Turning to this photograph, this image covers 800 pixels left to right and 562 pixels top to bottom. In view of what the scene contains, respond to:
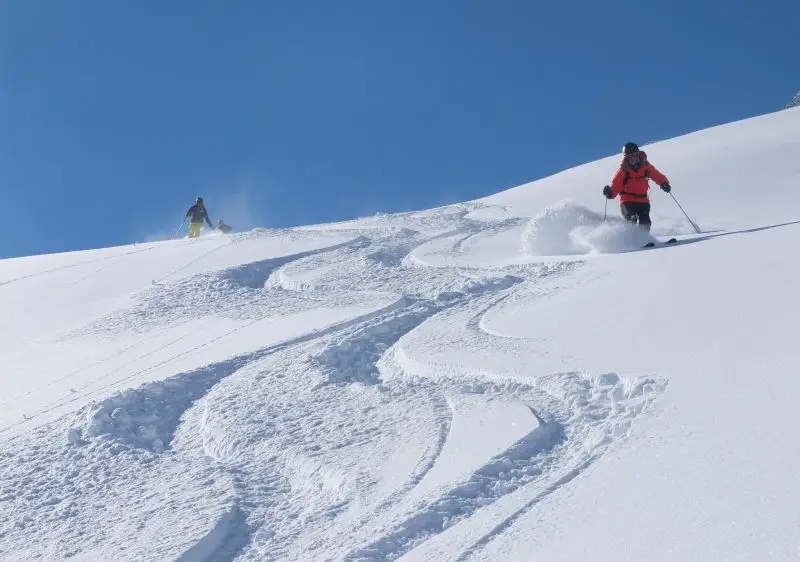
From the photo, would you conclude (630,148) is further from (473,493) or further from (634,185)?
(473,493)

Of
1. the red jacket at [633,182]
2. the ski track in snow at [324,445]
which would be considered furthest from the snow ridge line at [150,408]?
the red jacket at [633,182]

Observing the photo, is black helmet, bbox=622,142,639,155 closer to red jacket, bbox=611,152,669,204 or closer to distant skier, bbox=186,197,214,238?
red jacket, bbox=611,152,669,204

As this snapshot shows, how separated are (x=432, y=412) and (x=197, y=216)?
15590 millimetres

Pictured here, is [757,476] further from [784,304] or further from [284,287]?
[284,287]

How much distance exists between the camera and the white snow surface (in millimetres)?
3799

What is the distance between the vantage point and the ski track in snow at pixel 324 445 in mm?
4145

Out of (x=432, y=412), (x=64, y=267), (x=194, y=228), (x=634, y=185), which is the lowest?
(x=432, y=412)

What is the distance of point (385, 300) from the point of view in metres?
8.59

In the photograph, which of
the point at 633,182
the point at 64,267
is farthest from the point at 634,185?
the point at 64,267

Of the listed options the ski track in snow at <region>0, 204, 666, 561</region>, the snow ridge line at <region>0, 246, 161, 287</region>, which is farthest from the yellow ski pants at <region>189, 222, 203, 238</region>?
the ski track in snow at <region>0, 204, 666, 561</region>

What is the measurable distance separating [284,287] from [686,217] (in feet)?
18.1

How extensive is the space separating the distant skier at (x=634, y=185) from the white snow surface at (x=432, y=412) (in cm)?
110

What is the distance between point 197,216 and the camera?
65.8ft

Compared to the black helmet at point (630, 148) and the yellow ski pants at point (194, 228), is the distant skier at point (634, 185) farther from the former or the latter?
the yellow ski pants at point (194, 228)
